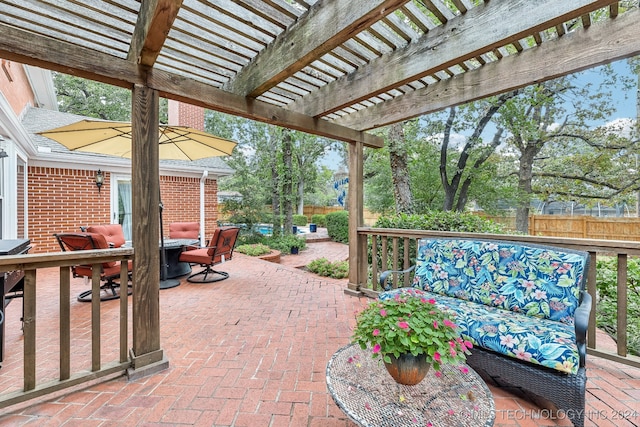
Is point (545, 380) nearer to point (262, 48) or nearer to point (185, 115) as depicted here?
point (262, 48)

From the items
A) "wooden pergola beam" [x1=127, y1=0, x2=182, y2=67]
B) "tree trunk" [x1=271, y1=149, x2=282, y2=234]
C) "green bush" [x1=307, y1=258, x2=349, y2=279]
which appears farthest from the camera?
"tree trunk" [x1=271, y1=149, x2=282, y2=234]

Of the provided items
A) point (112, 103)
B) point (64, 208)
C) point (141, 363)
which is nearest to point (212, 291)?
point (141, 363)

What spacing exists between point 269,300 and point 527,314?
114 inches

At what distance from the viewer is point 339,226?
12.2 metres

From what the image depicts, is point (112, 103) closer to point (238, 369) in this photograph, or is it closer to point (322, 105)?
point (322, 105)

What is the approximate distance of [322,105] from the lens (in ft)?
11.0

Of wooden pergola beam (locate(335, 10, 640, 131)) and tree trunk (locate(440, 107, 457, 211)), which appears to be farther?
tree trunk (locate(440, 107, 457, 211))

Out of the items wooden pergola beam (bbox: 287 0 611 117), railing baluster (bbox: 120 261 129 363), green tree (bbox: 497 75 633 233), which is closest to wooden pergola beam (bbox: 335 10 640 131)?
wooden pergola beam (bbox: 287 0 611 117)

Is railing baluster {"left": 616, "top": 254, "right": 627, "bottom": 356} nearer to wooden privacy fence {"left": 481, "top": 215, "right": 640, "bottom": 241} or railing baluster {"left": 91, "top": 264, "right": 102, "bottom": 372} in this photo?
railing baluster {"left": 91, "top": 264, "right": 102, "bottom": 372}

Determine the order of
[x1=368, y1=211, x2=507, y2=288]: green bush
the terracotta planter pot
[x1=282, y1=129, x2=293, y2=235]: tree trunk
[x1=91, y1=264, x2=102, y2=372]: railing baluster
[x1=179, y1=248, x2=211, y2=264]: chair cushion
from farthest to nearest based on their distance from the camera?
[x1=282, y1=129, x2=293, y2=235]: tree trunk → [x1=179, y1=248, x2=211, y2=264]: chair cushion → [x1=368, y1=211, x2=507, y2=288]: green bush → [x1=91, y1=264, x2=102, y2=372]: railing baluster → the terracotta planter pot

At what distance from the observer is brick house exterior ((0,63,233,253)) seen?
5680mm

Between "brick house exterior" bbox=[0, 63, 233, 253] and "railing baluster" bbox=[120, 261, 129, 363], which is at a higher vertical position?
"brick house exterior" bbox=[0, 63, 233, 253]

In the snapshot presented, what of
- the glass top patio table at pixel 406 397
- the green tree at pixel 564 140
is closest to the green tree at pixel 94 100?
the green tree at pixel 564 140

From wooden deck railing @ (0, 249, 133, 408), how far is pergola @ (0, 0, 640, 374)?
0.17 meters
